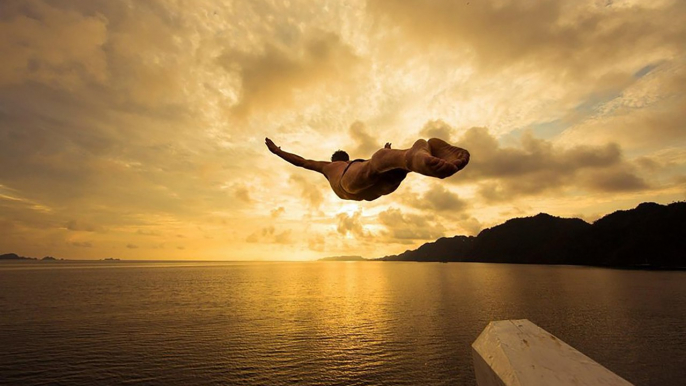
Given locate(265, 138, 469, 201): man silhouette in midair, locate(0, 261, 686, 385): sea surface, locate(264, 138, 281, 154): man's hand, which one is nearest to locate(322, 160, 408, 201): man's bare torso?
locate(265, 138, 469, 201): man silhouette in midair

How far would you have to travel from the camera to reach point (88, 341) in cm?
4009

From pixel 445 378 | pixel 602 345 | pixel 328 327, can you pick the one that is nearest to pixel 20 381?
pixel 328 327

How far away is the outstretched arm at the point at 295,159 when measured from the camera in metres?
6.90

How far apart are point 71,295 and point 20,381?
61.9 m

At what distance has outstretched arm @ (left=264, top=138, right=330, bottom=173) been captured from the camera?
6.90 m

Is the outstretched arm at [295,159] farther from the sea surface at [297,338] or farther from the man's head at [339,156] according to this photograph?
the sea surface at [297,338]

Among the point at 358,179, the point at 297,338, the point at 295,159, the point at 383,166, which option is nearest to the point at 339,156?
the point at 295,159

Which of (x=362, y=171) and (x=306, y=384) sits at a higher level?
(x=362, y=171)

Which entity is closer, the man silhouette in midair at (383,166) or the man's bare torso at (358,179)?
the man silhouette in midair at (383,166)

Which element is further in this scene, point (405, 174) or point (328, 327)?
point (328, 327)

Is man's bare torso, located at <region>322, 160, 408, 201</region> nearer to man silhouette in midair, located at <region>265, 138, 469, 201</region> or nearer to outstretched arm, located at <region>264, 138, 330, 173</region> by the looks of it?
man silhouette in midair, located at <region>265, 138, 469, 201</region>

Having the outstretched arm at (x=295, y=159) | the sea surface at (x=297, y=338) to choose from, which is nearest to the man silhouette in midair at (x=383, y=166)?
the outstretched arm at (x=295, y=159)

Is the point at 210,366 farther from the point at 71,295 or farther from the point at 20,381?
the point at 71,295

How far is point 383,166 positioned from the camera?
15.4 ft
